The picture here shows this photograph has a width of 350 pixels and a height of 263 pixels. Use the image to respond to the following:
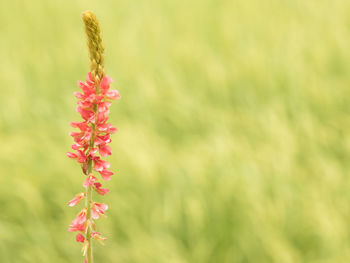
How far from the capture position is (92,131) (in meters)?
0.82

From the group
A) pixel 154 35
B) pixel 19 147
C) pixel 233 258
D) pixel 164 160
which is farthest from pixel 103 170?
pixel 154 35

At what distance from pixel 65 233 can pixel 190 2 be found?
3858 mm

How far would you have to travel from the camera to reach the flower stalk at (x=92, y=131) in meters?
0.81

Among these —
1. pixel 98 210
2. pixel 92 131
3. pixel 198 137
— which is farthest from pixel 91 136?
pixel 198 137

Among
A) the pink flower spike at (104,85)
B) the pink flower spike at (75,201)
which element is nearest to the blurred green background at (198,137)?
the pink flower spike at (75,201)

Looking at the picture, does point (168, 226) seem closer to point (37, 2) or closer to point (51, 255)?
point (51, 255)

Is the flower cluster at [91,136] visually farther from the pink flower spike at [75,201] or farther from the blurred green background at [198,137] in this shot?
the blurred green background at [198,137]

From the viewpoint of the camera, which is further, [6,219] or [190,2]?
[190,2]

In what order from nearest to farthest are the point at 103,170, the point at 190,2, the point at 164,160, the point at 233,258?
the point at 103,170 < the point at 233,258 < the point at 164,160 < the point at 190,2

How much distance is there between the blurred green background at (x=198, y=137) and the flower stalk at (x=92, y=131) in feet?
7.35

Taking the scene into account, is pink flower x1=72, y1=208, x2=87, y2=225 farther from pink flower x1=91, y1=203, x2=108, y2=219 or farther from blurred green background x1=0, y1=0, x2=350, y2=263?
blurred green background x1=0, y1=0, x2=350, y2=263

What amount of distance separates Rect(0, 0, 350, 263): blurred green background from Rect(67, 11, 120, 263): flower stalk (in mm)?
2241

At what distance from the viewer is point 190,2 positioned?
247 inches

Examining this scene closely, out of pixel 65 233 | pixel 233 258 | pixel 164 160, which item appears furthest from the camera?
pixel 164 160
